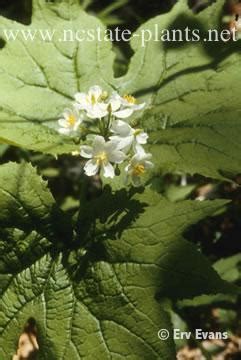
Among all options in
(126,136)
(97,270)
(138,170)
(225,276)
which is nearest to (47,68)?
(126,136)

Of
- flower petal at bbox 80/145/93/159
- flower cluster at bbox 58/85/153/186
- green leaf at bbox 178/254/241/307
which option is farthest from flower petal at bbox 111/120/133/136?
green leaf at bbox 178/254/241/307

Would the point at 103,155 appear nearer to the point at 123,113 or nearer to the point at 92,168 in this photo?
the point at 92,168

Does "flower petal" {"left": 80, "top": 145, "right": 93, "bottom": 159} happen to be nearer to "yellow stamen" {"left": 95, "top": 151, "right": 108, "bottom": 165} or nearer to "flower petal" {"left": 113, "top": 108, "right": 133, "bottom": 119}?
"yellow stamen" {"left": 95, "top": 151, "right": 108, "bottom": 165}

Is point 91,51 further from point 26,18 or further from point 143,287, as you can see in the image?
point 26,18

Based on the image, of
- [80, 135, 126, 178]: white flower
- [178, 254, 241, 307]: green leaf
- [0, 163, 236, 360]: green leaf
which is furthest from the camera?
[178, 254, 241, 307]: green leaf

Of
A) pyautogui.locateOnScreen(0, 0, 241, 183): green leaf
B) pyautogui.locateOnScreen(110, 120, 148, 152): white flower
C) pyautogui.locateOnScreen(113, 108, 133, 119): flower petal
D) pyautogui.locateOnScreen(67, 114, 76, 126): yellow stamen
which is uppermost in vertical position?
pyautogui.locateOnScreen(0, 0, 241, 183): green leaf

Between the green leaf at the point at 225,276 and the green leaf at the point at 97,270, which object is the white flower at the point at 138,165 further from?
the green leaf at the point at 225,276
